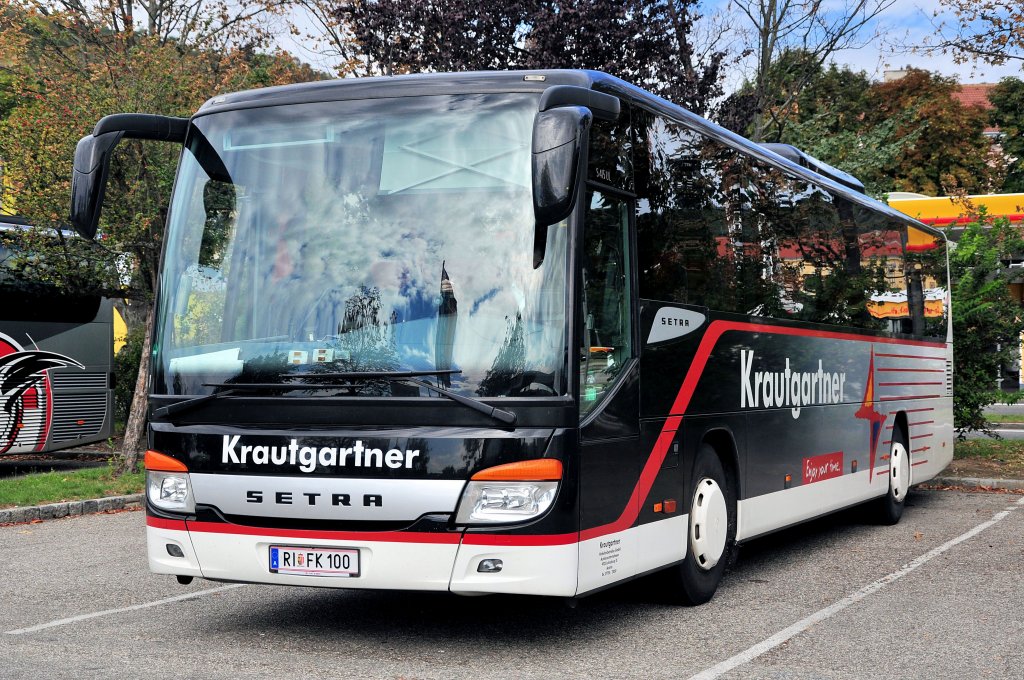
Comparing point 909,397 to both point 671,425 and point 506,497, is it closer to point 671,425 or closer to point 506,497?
point 671,425

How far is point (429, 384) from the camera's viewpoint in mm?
6426

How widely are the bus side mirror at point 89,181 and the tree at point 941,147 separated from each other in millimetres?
46097

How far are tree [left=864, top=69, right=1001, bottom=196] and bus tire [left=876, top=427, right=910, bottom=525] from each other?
38.4 metres

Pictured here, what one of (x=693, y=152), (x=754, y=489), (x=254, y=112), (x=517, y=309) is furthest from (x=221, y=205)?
(x=754, y=489)

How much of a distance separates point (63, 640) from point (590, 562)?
2996 mm

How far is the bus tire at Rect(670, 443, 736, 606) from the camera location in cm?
805

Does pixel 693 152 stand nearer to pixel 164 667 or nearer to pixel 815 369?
pixel 815 369

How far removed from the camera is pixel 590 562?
6598 mm

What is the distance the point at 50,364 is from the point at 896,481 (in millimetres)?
11764

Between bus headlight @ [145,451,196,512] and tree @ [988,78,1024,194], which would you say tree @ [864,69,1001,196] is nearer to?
tree @ [988,78,1024,194]

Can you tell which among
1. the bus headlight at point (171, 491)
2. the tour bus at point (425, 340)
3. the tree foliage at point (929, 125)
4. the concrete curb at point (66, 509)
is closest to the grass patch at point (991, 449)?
the concrete curb at point (66, 509)

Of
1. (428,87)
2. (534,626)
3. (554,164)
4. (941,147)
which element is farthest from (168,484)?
(941,147)

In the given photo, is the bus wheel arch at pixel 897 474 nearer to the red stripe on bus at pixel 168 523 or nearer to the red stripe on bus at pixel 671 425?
the red stripe on bus at pixel 671 425

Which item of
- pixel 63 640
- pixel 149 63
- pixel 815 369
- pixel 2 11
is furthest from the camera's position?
pixel 2 11
